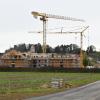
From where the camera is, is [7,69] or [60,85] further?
[7,69]

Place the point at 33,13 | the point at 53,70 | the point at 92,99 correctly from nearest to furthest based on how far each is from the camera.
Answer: the point at 92,99, the point at 53,70, the point at 33,13

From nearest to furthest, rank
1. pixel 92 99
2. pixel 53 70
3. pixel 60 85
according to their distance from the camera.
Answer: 1. pixel 92 99
2. pixel 60 85
3. pixel 53 70

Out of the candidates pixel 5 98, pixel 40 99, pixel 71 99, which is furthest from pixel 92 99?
pixel 5 98

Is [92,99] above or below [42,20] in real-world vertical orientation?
below

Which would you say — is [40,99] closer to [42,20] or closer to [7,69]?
[7,69]

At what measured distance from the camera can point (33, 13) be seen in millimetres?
194000

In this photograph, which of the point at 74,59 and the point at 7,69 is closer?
the point at 7,69

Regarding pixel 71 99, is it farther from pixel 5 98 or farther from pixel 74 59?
pixel 74 59

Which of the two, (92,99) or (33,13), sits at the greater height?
(33,13)

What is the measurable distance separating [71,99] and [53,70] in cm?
9512

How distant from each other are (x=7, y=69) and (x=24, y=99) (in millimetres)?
97900

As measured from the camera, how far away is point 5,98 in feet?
100

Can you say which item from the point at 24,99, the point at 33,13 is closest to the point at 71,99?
the point at 24,99

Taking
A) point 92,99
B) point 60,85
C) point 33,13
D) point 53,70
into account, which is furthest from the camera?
point 33,13
